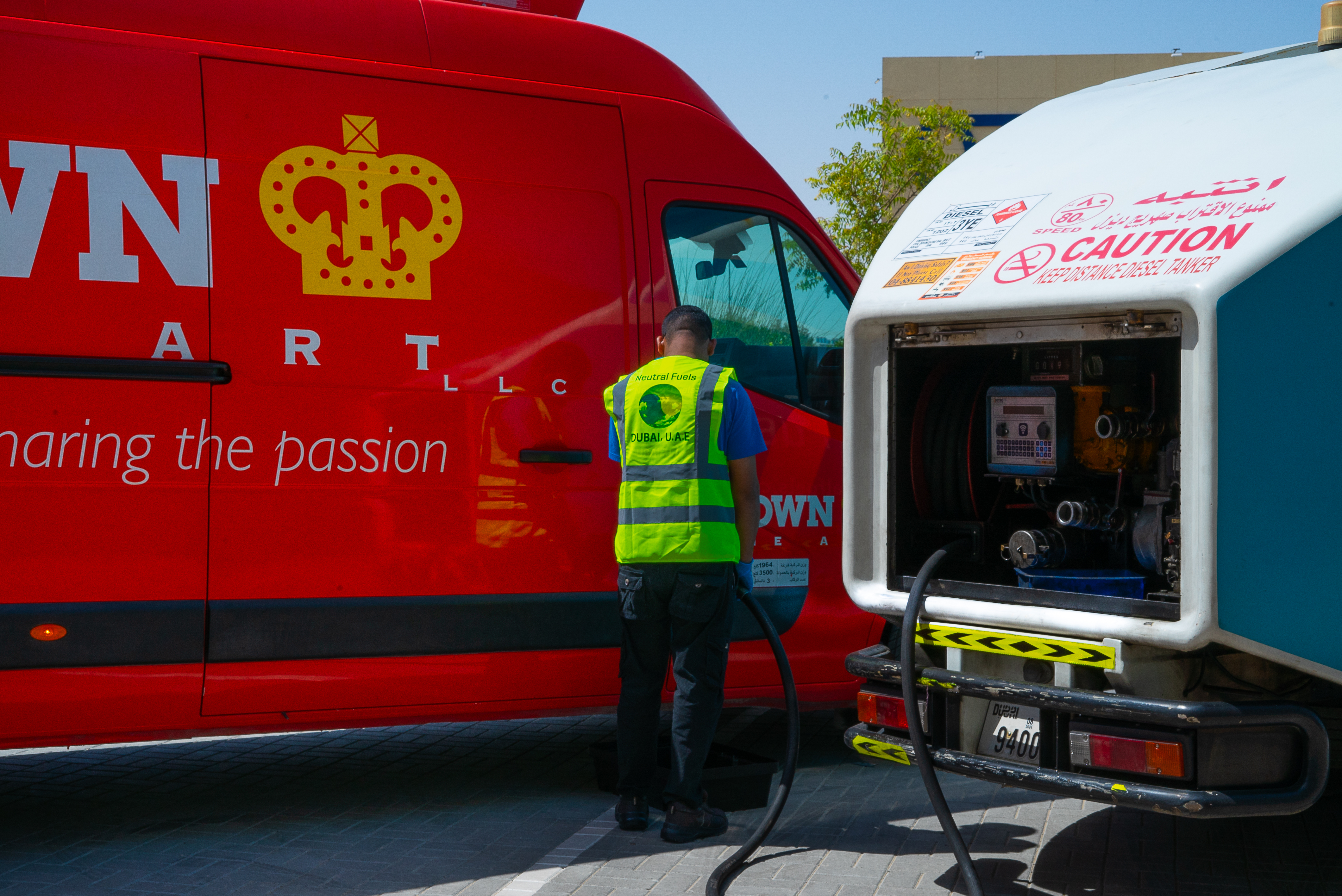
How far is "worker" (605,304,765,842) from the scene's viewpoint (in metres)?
4.32

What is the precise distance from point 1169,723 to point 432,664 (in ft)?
7.99

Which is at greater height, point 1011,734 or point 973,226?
point 973,226

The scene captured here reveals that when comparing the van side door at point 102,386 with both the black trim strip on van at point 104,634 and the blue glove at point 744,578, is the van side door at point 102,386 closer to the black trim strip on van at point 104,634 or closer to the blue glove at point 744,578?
the black trim strip on van at point 104,634

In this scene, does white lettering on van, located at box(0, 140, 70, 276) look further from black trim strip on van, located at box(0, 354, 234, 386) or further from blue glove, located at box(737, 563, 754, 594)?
blue glove, located at box(737, 563, 754, 594)

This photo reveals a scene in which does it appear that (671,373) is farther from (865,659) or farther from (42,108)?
(42,108)

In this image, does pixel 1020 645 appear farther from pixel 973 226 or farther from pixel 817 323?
pixel 817 323

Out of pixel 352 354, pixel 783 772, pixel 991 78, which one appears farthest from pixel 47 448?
pixel 991 78

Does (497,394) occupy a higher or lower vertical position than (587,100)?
lower

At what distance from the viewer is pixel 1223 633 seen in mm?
3201

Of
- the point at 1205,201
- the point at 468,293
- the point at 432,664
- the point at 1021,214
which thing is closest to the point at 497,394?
A: the point at 468,293

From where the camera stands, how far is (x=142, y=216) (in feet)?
13.5

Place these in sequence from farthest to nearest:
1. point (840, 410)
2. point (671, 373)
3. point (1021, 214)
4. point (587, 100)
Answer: point (840, 410) → point (587, 100) → point (671, 373) → point (1021, 214)

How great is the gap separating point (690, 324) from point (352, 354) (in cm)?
115

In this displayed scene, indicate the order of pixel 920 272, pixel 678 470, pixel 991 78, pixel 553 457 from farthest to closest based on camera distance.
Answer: pixel 991 78
pixel 553 457
pixel 678 470
pixel 920 272
